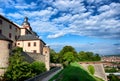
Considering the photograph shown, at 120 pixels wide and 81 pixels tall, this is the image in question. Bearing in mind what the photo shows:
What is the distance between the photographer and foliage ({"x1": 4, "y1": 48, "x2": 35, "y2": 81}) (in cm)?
3462

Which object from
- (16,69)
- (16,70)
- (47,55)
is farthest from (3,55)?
(47,55)

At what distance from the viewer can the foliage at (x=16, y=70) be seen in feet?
114

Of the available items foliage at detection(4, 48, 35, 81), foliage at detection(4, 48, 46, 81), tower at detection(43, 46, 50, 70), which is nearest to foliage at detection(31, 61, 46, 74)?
foliage at detection(4, 48, 46, 81)

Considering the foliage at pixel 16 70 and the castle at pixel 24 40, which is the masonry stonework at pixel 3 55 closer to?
the foliage at pixel 16 70

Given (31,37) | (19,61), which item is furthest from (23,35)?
(19,61)

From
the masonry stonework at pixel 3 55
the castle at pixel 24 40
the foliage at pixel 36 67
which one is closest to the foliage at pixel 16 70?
the masonry stonework at pixel 3 55

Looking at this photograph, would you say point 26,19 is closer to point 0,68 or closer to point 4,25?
point 4,25

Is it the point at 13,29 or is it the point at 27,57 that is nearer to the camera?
the point at 27,57

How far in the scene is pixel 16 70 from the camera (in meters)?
35.3

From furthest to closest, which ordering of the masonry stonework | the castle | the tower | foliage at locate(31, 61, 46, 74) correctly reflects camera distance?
1. the tower
2. the castle
3. foliage at locate(31, 61, 46, 74)
4. the masonry stonework

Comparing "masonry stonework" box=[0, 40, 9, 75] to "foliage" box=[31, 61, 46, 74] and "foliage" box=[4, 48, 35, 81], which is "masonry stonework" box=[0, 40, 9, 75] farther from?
"foliage" box=[31, 61, 46, 74]

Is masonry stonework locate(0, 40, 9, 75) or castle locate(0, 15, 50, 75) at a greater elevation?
castle locate(0, 15, 50, 75)

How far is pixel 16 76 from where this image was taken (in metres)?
34.7

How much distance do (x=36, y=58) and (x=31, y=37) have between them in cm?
1038
